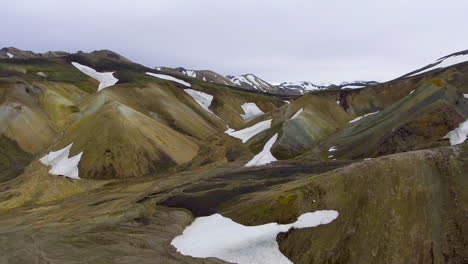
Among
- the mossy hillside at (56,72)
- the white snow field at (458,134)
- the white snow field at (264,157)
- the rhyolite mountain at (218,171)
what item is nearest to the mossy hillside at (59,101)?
the rhyolite mountain at (218,171)

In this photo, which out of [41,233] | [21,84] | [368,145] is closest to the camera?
[41,233]

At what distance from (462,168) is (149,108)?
227 feet

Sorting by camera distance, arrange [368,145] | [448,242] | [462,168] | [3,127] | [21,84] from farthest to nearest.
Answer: [21,84], [3,127], [368,145], [462,168], [448,242]

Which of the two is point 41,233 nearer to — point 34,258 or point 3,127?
point 34,258

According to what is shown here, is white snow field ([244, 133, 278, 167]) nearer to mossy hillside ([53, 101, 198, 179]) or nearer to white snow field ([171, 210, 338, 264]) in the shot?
mossy hillside ([53, 101, 198, 179])

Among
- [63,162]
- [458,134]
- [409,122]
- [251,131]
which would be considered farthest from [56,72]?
[458,134]

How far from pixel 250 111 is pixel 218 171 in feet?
246

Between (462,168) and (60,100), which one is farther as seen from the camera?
(60,100)

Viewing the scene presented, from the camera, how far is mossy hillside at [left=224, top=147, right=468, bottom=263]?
22844 mm

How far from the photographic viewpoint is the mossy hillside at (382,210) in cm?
2284

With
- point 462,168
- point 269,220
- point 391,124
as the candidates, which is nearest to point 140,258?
point 269,220

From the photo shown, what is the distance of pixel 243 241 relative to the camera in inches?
1040

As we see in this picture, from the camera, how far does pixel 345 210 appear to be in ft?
86.1

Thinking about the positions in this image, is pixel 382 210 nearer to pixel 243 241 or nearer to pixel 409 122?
pixel 243 241
